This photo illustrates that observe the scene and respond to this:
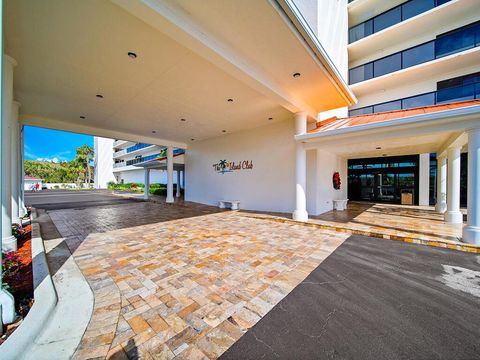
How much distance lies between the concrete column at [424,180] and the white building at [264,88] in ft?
0.19

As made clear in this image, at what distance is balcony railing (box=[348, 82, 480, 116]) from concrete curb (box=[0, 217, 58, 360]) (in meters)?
15.1

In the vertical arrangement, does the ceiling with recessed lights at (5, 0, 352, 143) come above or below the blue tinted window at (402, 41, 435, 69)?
below

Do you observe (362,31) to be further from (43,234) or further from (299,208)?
(43,234)

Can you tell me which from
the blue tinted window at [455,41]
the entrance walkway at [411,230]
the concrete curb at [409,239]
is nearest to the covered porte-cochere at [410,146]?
the concrete curb at [409,239]

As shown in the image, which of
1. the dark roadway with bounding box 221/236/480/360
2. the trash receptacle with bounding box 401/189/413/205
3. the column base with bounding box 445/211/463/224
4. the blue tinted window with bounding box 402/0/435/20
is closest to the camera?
the dark roadway with bounding box 221/236/480/360

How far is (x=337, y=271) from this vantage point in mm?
3451

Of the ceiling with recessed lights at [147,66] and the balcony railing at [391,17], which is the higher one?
the balcony railing at [391,17]

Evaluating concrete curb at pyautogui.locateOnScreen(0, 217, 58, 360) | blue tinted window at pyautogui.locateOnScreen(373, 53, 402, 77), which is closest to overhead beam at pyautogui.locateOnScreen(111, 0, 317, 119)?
concrete curb at pyautogui.locateOnScreen(0, 217, 58, 360)

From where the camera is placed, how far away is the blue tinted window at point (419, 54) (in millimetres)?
10195

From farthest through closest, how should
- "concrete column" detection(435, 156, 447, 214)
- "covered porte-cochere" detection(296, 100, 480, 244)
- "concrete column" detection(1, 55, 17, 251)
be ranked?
"concrete column" detection(435, 156, 447, 214) < "covered porte-cochere" detection(296, 100, 480, 244) < "concrete column" detection(1, 55, 17, 251)

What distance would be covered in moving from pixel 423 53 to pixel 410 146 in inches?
249

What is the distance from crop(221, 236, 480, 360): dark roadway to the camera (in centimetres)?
192

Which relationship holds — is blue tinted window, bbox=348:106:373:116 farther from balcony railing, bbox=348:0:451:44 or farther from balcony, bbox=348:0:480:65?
balcony railing, bbox=348:0:451:44

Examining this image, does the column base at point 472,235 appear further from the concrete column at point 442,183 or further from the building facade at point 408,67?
the building facade at point 408,67
